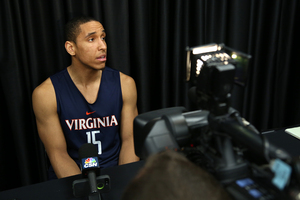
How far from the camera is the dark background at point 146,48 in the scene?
1765 mm

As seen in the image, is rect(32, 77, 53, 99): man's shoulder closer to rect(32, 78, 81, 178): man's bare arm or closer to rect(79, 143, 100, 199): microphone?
rect(32, 78, 81, 178): man's bare arm

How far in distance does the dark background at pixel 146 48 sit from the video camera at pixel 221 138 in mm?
1172

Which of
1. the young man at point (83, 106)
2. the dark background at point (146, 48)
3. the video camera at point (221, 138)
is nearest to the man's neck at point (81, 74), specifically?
the young man at point (83, 106)

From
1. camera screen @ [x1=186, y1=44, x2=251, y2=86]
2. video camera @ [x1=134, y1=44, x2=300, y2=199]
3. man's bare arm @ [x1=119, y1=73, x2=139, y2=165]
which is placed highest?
camera screen @ [x1=186, y1=44, x2=251, y2=86]

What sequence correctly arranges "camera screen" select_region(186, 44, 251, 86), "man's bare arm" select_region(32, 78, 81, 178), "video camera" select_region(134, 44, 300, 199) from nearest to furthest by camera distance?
"video camera" select_region(134, 44, 300, 199) → "camera screen" select_region(186, 44, 251, 86) → "man's bare arm" select_region(32, 78, 81, 178)

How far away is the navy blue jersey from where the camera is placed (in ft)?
5.63

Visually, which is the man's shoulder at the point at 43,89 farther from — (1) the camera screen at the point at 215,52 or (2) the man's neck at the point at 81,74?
(1) the camera screen at the point at 215,52

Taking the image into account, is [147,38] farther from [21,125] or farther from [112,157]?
[21,125]

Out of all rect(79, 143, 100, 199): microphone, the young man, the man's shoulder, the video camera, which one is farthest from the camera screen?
the man's shoulder

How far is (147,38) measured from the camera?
76.8 inches

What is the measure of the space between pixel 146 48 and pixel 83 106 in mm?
589

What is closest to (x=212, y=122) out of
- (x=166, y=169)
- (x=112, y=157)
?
(x=166, y=169)

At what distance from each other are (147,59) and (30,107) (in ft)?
2.77

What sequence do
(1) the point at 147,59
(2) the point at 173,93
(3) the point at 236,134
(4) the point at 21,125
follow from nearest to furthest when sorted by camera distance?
(3) the point at 236,134 → (4) the point at 21,125 → (1) the point at 147,59 → (2) the point at 173,93
